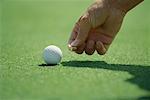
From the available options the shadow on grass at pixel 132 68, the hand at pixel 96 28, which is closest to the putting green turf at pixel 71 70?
the shadow on grass at pixel 132 68

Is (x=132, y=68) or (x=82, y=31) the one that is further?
(x=82, y=31)

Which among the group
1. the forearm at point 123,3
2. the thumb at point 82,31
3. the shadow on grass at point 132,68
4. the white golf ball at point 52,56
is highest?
the forearm at point 123,3

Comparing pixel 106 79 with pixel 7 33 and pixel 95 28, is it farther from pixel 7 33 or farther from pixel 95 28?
pixel 7 33

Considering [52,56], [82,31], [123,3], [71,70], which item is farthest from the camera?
[123,3]

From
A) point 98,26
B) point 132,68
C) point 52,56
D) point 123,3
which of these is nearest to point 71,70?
point 52,56

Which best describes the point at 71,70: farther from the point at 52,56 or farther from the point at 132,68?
the point at 132,68

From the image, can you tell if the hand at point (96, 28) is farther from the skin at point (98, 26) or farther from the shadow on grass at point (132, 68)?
the shadow on grass at point (132, 68)
